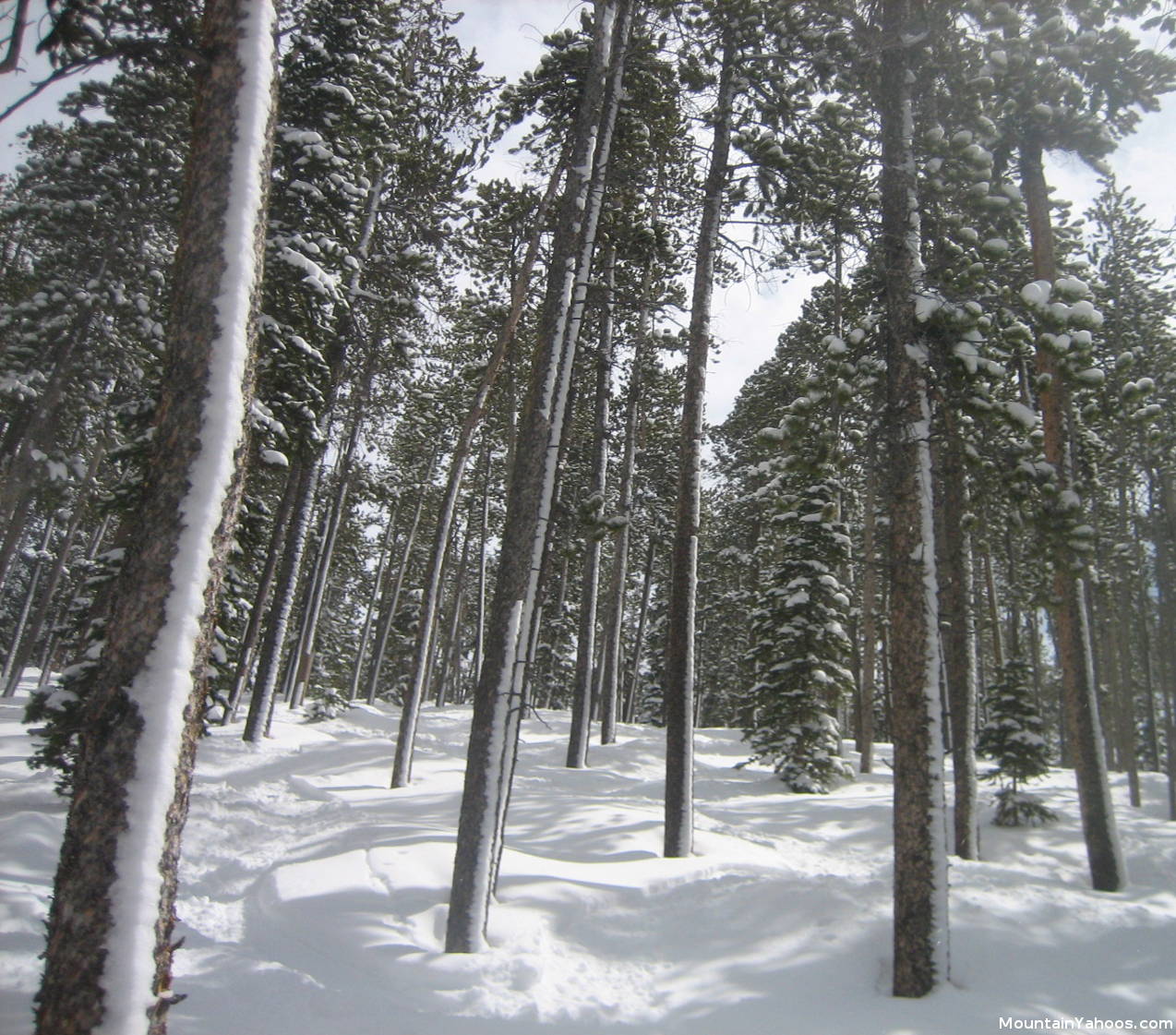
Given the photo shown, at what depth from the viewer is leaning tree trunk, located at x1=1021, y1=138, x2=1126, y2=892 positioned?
32.0 ft

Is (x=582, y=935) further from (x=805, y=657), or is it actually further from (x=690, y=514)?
(x=805, y=657)

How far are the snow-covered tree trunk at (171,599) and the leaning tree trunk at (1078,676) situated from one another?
9.45 m

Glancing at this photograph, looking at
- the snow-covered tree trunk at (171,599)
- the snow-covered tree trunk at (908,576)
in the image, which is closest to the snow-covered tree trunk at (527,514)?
the snow-covered tree trunk at (908,576)

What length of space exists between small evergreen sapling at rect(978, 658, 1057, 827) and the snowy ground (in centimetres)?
255

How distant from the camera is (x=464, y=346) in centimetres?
1606

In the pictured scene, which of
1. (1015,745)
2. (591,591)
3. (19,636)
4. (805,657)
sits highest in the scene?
(591,591)

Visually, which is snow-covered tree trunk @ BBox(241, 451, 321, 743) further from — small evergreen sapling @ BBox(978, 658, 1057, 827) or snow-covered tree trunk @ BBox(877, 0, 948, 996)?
small evergreen sapling @ BBox(978, 658, 1057, 827)

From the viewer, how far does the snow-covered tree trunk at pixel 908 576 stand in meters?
5.98

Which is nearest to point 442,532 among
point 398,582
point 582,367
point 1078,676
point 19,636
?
point 582,367

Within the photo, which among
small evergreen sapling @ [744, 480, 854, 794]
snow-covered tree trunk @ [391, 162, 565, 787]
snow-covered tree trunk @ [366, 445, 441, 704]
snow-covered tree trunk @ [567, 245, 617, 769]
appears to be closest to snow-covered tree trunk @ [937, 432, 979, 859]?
small evergreen sapling @ [744, 480, 854, 794]

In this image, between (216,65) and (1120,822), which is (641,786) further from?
(216,65)

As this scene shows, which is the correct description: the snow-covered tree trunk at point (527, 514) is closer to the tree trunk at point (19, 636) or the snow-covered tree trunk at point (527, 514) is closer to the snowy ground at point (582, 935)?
the snowy ground at point (582, 935)

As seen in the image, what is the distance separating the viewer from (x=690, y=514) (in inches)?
400

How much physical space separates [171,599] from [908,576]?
19.3 feet
